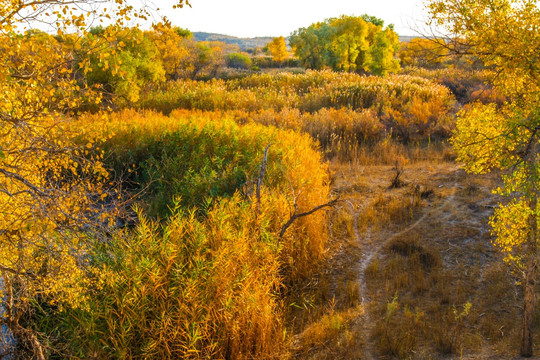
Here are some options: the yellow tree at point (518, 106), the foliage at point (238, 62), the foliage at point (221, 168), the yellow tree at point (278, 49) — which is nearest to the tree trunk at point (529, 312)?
the yellow tree at point (518, 106)

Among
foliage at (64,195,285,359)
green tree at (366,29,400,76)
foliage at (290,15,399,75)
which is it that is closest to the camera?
foliage at (64,195,285,359)

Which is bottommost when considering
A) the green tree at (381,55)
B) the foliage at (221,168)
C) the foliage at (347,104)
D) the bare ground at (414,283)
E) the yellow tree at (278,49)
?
the bare ground at (414,283)

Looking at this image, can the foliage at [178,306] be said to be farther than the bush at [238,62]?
No

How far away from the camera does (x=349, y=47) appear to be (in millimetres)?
34250

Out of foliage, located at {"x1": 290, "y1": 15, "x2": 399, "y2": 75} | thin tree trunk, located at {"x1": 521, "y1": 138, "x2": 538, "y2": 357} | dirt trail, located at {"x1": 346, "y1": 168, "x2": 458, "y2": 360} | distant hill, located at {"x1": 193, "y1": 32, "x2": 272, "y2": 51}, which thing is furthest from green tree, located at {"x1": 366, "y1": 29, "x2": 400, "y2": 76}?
distant hill, located at {"x1": 193, "y1": 32, "x2": 272, "y2": 51}

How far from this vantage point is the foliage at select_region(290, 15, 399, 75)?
33000mm

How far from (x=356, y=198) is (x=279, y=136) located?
216 cm

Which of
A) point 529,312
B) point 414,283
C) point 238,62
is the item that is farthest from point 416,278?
point 238,62

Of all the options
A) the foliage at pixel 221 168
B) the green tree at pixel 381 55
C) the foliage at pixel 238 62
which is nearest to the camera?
the foliage at pixel 221 168

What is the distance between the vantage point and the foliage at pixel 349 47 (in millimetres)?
33000

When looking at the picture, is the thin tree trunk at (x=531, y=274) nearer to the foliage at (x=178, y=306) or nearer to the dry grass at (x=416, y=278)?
the dry grass at (x=416, y=278)

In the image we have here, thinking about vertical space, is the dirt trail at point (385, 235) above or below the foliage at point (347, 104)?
below

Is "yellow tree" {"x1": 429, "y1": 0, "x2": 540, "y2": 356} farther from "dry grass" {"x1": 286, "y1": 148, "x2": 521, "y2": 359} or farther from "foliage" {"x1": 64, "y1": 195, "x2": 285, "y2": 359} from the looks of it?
"foliage" {"x1": 64, "y1": 195, "x2": 285, "y2": 359}

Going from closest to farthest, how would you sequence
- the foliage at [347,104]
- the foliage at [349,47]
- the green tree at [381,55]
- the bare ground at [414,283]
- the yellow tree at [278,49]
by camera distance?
the bare ground at [414,283]
the foliage at [347,104]
the green tree at [381,55]
the foliage at [349,47]
the yellow tree at [278,49]
